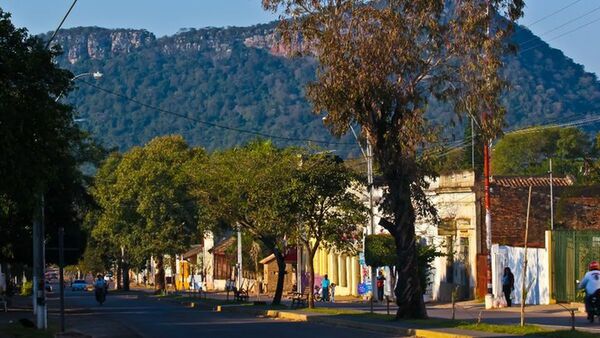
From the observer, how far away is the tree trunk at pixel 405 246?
3319cm

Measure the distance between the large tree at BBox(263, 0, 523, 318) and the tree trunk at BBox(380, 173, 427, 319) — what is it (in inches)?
1.1

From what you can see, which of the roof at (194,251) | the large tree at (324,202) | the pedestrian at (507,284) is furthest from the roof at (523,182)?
the roof at (194,251)

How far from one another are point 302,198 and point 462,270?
11998mm

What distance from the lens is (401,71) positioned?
3222 centimetres

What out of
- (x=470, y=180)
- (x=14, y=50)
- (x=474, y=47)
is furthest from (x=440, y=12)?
(x=470, y=180)

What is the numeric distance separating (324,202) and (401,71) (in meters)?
17.0

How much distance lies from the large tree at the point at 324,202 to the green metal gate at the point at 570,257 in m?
8.64

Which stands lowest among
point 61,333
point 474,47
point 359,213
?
point 61,333

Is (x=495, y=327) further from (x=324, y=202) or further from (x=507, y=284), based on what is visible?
(x=324, y=202)

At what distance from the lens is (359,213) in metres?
49.5

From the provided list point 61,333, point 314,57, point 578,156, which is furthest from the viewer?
point 578,156

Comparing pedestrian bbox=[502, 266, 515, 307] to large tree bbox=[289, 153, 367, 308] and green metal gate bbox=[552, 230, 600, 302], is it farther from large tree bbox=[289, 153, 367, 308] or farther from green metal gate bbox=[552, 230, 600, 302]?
large tree bbox=[289, 153, 367, 308]

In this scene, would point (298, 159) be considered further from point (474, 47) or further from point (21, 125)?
point (21, 125)

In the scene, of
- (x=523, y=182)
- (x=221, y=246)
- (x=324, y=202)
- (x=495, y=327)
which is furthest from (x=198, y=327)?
(x=221, y=246)
